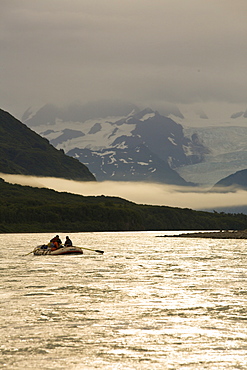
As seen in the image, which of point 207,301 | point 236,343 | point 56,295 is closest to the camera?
point 236,343

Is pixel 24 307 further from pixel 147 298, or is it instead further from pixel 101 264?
pixel 101 264

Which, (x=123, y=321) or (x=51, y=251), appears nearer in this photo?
(x=123, y=321)

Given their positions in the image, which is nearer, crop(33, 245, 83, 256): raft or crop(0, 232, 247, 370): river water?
crop(0, 232, 247, 370): river water

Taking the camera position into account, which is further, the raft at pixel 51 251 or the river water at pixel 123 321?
the raft at pixel 51 251

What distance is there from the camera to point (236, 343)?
44156 mm

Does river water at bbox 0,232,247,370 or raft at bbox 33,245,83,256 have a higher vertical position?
raft at bbox 33,245,83,256

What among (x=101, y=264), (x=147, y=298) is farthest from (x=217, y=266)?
(x=147, y=298)

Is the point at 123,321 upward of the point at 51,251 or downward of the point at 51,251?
downward

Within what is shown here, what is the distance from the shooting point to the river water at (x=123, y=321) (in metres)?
40.0

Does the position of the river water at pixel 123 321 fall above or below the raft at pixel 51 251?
below

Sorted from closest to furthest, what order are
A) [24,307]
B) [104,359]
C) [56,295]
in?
[104,359] < [24,307] < [56,295]

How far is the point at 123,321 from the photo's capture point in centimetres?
5244

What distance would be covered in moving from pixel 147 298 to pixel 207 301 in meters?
6.44

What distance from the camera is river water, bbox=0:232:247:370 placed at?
39978 millimetres
